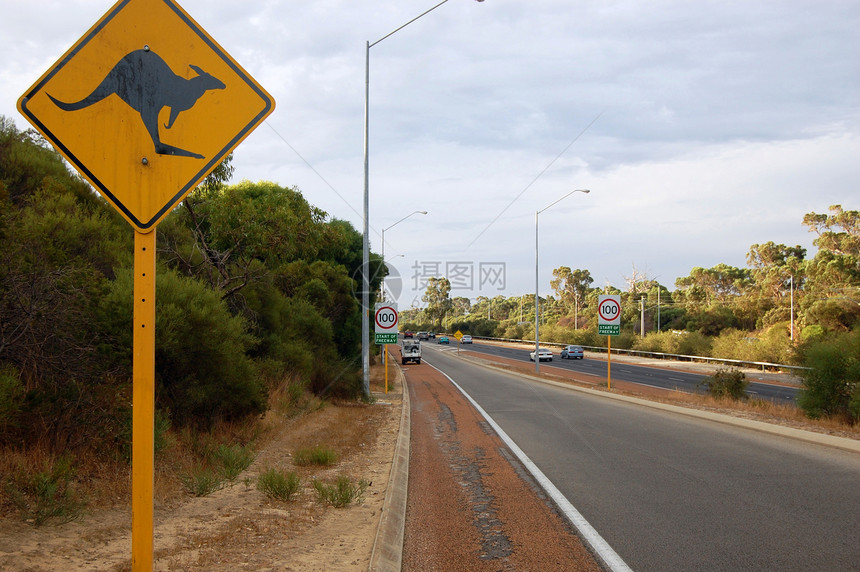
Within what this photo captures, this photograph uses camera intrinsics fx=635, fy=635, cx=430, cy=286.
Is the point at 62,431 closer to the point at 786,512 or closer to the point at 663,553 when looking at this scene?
the point at 663,553

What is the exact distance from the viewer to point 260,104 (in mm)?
3566

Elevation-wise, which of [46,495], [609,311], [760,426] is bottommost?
[760,426]

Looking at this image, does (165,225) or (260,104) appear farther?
(165,225)

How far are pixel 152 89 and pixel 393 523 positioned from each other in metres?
Answer: 5.02

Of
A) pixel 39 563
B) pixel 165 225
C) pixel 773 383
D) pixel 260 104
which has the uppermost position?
pixel 165 225

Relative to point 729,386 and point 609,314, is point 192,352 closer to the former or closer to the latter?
point 609,314

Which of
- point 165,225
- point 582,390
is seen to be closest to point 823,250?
point 582,390

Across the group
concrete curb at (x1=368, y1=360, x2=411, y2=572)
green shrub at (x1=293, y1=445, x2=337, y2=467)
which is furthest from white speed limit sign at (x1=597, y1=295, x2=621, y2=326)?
green shrub at (x1=293, y1=445, x2=337, y2=467)

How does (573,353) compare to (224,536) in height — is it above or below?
below

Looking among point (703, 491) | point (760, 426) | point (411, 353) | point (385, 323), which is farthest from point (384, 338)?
point (411, 353)

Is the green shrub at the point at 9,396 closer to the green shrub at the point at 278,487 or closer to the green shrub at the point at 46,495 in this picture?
the green shrub at the point at 46,495

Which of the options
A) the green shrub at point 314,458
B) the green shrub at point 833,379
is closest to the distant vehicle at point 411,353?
the green shrub at point 833,379

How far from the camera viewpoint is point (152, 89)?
3416mm

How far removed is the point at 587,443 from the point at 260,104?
35.2 ft
